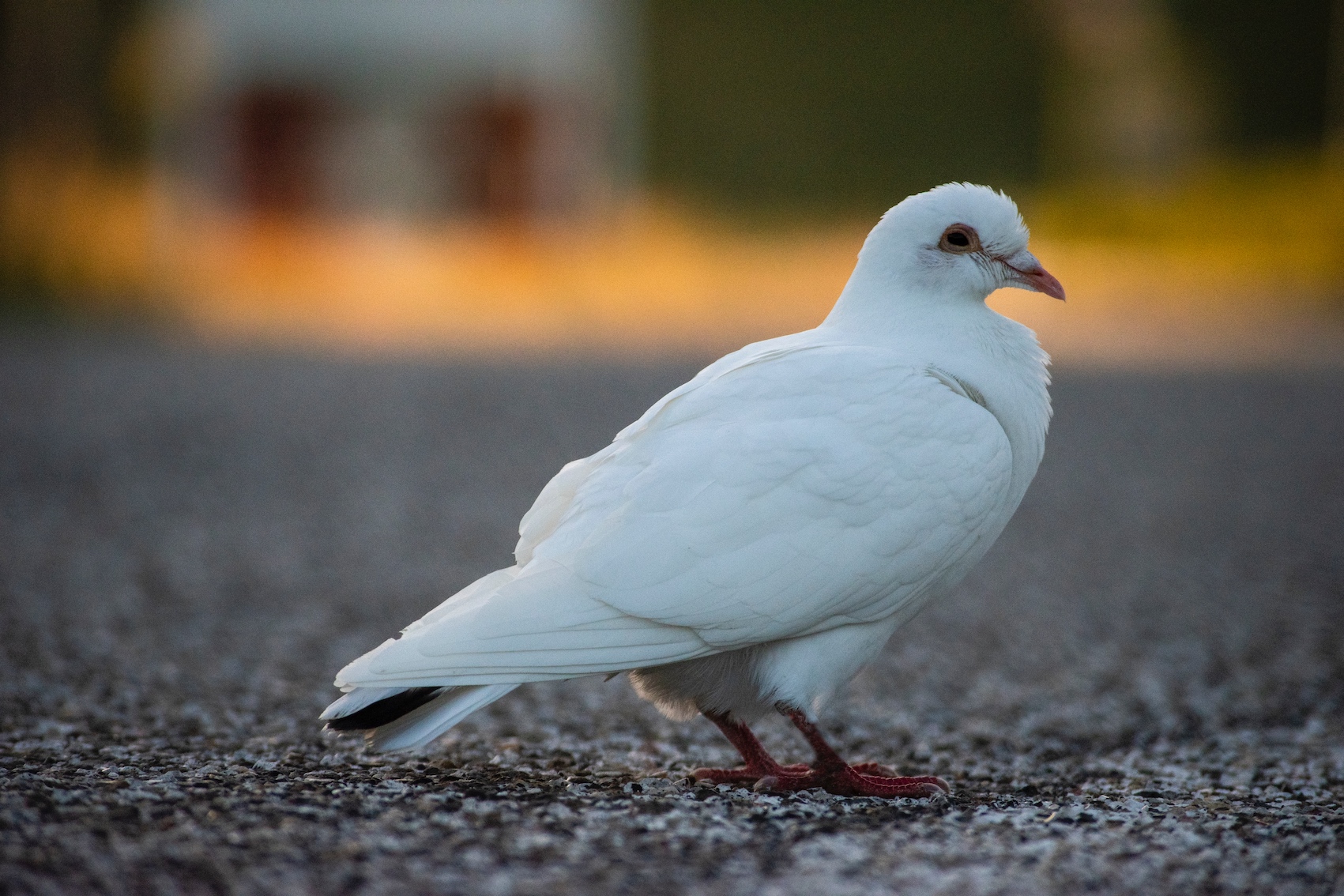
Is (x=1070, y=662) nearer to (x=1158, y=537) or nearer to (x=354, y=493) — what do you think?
(x=1158, y=537)

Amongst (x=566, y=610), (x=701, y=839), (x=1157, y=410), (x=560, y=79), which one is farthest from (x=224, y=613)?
(x=560, y=79)

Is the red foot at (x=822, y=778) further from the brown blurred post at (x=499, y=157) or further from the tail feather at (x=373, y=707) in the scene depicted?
the brown blurred post at (x=499, y=157)

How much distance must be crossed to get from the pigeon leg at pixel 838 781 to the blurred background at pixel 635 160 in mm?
9096

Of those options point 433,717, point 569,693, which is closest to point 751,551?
point 433,717

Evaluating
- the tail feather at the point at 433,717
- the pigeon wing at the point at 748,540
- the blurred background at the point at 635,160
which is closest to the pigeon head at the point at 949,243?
the pigeon wing at the point at 748,540

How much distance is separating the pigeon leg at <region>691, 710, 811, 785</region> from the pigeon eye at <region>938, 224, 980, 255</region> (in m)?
1.15

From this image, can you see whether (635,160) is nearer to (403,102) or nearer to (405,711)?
(403,102)

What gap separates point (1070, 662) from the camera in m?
4.28

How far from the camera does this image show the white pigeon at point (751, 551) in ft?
8.52

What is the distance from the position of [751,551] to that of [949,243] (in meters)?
0.91

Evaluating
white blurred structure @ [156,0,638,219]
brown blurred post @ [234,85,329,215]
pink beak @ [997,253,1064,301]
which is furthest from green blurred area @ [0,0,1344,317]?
pink beak @ [997,253,1064,301]

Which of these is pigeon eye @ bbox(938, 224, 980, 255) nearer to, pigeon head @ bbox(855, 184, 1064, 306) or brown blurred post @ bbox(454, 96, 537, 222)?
pigeon head @ bbox(855, 184, 1064, 306)

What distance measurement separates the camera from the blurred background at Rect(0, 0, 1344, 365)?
1386 centimetres

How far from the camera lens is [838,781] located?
277 cm
